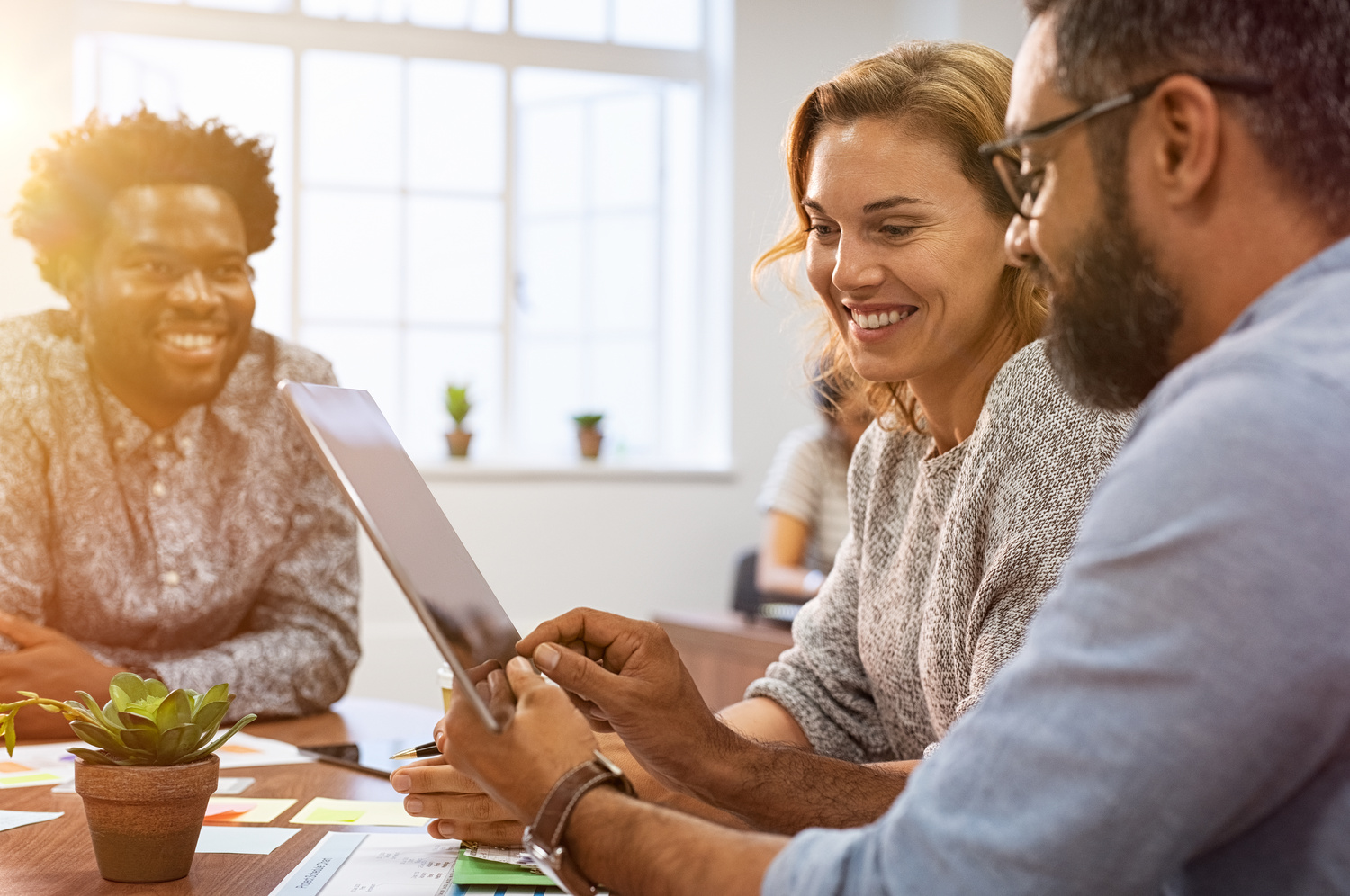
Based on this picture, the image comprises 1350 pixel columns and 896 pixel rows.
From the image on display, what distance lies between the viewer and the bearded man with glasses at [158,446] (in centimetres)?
184

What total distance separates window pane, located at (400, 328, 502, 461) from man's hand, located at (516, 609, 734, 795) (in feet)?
12.1

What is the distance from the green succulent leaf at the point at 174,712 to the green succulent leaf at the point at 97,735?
0.04 m

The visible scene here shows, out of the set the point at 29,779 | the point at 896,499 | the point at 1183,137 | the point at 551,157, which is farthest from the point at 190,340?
the point at 551,157

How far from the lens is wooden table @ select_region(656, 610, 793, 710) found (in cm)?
Result: 303

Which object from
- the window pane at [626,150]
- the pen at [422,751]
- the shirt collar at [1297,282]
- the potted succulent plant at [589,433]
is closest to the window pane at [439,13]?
the window pane at [626,150]

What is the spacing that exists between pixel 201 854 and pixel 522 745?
1.32ft

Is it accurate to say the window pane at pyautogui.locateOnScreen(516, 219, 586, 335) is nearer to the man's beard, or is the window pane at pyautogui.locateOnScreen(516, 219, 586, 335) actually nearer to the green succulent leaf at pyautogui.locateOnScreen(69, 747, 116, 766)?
the green succulent leaf at pyautogui.locateOnScreen(69, 747, 116, 766)

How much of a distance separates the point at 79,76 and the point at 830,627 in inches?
161

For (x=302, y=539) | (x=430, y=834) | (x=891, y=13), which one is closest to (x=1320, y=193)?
(x=430, y=834)

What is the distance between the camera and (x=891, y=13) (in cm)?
524

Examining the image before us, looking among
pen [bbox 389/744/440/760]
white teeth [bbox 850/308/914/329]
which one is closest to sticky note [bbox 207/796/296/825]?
pen [bbox 389/744/440/760]

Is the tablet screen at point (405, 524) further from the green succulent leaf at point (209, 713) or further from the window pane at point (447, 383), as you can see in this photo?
the window pane at point (447, 383)

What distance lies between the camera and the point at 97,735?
1.01 metres

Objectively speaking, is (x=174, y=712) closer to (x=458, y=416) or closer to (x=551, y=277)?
(x=458, y=416)
